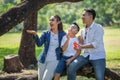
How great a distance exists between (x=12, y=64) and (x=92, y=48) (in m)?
5.40

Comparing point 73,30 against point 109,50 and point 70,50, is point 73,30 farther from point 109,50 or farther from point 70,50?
point 109,50

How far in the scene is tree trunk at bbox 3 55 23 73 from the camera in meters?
11.8

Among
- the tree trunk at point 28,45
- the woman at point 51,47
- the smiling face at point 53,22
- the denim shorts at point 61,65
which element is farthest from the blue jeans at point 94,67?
the tree trunk at point 28,45

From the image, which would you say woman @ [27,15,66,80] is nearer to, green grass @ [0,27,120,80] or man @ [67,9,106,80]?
man @ [67,9,106,80]

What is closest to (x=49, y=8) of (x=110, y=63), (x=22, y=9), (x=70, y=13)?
(x=70, y=13)

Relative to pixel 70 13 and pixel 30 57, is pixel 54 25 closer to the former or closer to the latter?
pixel 30 57

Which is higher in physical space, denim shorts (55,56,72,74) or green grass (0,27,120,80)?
denim shorts (55,56,72,74)

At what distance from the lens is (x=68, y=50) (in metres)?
6.99

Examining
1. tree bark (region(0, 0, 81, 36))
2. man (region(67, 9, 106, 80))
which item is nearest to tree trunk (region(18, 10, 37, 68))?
tree bark (region(0, 0, 81, 36))

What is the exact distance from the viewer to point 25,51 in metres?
13.8

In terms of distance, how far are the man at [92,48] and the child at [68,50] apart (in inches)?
4.1

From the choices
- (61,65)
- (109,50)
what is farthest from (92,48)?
(109,50)

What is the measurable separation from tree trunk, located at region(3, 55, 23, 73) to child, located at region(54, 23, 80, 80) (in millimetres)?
4950

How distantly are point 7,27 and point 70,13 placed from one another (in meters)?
78.6
